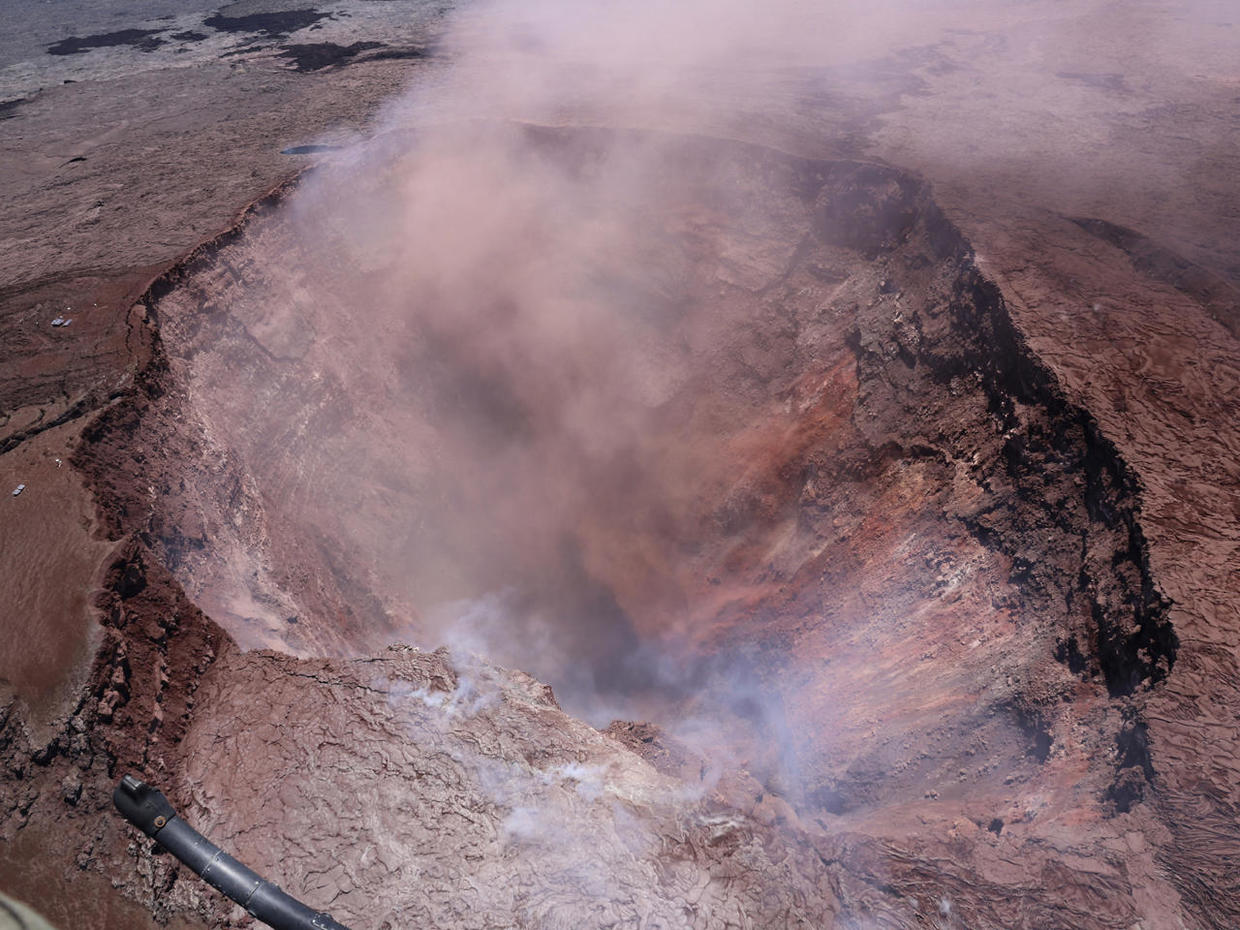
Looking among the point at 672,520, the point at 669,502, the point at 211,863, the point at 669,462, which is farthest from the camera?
the point at 669,462

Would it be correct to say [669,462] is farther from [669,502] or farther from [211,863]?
[211,863]

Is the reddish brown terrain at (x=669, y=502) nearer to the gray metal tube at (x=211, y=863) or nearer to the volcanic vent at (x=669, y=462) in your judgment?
the volcanic vent at (x=669, y=462)

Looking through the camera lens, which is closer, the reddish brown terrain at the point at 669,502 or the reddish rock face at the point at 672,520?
the reddish brown terrain at the point at 669,502

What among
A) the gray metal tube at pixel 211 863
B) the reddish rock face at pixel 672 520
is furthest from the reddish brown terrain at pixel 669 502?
the gray metal tube at pixel 211 863

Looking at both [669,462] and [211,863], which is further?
[669,462]

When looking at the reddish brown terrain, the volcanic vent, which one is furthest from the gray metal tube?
the volcanic vent

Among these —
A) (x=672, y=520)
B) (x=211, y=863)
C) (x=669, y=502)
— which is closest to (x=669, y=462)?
(x=669, y=502)
